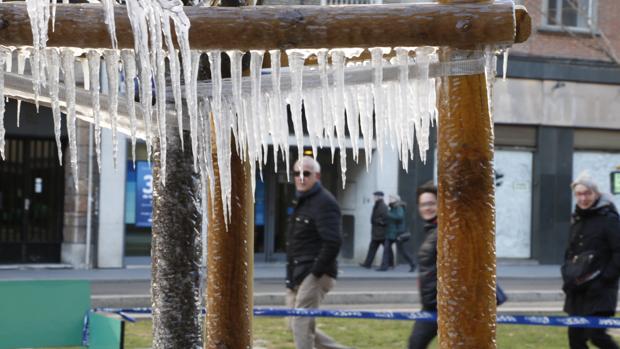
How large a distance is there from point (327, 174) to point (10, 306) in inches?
711

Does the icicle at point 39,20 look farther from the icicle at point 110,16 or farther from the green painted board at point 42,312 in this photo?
the green painted board at point 42,312

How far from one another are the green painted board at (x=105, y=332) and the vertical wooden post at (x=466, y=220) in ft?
9.54

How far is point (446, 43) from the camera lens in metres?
3.14

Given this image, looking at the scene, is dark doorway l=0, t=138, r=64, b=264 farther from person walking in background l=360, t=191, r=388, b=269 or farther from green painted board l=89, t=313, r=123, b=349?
green painted board l=89, t=313, r=123, b=349

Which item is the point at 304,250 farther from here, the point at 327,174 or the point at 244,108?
the point at 327,174

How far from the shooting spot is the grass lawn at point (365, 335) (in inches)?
409

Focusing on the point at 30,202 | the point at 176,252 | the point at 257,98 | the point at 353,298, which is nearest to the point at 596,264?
the point at 176,252

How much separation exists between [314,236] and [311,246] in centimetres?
9

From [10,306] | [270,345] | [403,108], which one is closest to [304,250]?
[270,345]

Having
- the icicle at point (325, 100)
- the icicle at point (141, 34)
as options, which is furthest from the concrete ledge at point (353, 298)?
the icicle at point (141, 34)

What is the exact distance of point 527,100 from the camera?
26016 mm

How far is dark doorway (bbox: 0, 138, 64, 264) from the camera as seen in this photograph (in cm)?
2181

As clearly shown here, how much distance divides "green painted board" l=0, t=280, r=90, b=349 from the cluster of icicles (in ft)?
9.11

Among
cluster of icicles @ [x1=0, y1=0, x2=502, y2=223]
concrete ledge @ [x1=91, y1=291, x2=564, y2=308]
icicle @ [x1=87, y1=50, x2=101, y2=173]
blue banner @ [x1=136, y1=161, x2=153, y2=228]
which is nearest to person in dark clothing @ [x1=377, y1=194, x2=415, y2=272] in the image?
blue banner @ [x1=136, y1=161, x2=153, y2=228]
